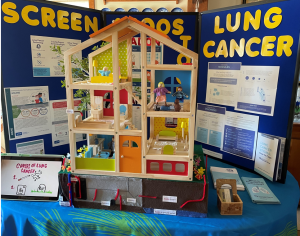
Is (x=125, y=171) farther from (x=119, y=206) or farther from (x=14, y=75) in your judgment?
(x=14, y=75)

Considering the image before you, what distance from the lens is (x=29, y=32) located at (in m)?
1.63

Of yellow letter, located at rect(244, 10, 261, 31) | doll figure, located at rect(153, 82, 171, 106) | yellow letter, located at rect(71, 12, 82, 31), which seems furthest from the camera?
yellow letter, located at rect(71, 12, 82, 31)

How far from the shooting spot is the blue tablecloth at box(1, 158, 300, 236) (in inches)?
42.8

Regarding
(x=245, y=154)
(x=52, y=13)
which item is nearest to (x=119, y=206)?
(x=245, y=154)

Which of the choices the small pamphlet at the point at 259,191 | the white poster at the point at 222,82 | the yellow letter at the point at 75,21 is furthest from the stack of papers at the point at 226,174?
the yellow letter at the point at 75,21

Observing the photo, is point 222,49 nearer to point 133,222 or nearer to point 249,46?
point 249,46

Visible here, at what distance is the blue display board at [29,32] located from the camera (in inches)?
61.7

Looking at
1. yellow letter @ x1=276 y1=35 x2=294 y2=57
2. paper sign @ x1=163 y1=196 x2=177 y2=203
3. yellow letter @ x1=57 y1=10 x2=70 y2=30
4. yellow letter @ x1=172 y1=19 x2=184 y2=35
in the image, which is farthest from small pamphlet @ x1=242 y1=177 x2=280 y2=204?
yellow letter @ x1=57 y1=10 x2=70 y2=30

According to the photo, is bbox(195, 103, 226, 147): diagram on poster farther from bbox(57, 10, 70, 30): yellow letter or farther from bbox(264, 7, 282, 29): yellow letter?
bbox(57, 10, 70, 30): yellow letter

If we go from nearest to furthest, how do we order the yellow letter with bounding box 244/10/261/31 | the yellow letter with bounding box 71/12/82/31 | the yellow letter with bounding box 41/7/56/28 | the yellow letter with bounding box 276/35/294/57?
the yellow letter with bounding box 276/35/294/57 < the yellow letter with bounding box 244/10/261/31 < the yellow letter with bounding box 41/7/56/28 < the yellow letter with bounding box 71/12/82/31

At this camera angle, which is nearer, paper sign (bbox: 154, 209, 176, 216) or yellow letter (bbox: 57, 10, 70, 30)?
paper sign (bbox: 154, 209, 176, 216)

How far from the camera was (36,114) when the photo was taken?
176 centimetres

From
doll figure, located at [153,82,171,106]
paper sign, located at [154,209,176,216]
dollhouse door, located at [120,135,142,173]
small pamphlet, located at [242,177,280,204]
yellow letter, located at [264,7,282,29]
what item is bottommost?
paper sign, located at [154,209,176,216]

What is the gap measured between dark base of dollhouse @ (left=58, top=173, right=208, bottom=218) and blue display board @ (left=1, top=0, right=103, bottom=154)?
81 cm
